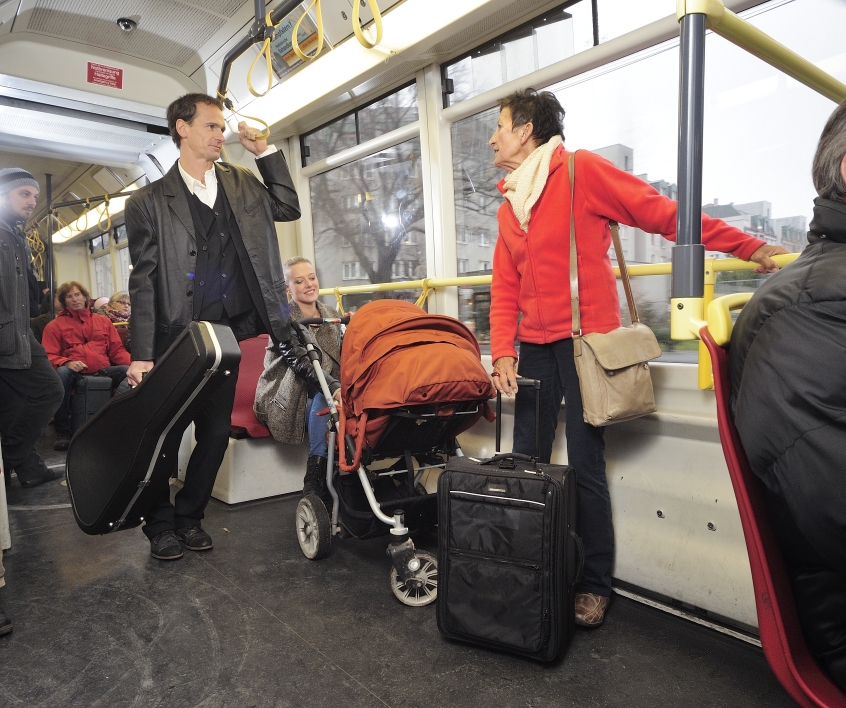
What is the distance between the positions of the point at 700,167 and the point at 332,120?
403 centimetres

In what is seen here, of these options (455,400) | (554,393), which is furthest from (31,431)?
(554,393)

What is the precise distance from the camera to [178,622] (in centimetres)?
238

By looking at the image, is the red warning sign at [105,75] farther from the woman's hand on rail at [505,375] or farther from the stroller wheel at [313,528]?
the woman's hand on rail at [505,375]

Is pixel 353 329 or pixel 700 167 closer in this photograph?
pixel 700 167

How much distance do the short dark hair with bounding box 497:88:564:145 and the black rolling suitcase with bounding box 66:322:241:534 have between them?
1371 millimetres

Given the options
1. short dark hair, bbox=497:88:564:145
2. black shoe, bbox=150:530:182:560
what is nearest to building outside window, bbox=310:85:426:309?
short dark hair, bbox=497:88:564:145

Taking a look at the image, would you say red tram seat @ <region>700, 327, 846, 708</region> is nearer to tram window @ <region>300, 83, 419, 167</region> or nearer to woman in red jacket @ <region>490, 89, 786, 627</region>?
woman in red jacket @ <region>490, 89, 786, 627</region>

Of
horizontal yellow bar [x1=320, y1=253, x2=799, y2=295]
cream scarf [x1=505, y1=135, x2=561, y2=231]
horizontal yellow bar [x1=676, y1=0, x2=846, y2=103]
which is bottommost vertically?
horizontal yellow bar [x1=320, y1=253, x2=799, y2=295]

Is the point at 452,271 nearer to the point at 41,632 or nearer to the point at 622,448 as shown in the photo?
the point at 622,448

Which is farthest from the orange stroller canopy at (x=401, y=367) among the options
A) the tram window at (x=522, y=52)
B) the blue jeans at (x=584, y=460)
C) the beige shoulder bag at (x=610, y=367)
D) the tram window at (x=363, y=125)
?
the tram window at (x=363, y=125)

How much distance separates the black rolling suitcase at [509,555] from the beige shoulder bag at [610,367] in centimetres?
25

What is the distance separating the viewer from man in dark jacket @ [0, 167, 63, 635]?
3.83m

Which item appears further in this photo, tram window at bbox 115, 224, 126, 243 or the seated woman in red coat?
tram window at bbox 115, 224, 126, 243

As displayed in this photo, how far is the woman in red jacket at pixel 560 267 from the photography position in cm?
216
